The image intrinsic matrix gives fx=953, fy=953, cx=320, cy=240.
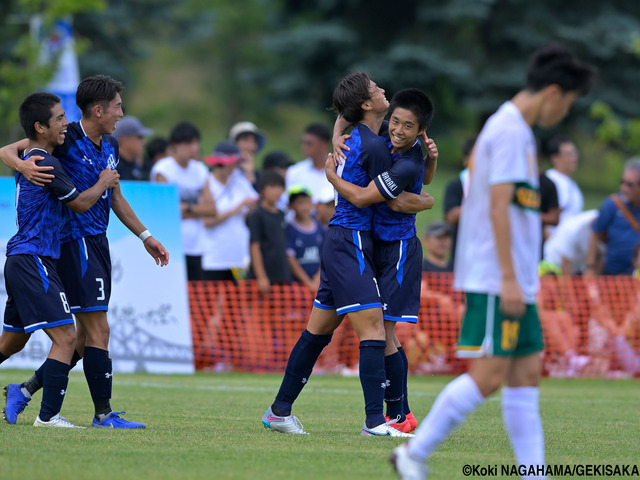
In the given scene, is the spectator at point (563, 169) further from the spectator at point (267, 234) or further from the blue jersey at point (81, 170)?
the blue jersey at point (81, 170)

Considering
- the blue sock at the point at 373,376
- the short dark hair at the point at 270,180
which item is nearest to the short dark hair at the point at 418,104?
the blue sock at the point at 373,376

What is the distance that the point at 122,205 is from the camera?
6.77 m

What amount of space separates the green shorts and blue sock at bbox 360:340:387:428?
1.67 metres

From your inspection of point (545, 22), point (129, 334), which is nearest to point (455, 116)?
point (545, 22)

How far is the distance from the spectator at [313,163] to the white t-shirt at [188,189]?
1.38 m

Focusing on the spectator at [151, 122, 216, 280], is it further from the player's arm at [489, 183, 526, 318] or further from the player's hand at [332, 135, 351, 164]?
the player's arm at [489, 183, 526, 318]

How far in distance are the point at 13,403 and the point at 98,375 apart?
670 millimetres

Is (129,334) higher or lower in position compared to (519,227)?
lower

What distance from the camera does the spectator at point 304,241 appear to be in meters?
11.9

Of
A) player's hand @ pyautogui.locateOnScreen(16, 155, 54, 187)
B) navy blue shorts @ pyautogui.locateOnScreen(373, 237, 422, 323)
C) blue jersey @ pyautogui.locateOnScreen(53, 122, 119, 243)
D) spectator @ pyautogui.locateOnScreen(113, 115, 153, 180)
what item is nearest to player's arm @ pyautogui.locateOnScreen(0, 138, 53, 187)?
player's hand @ pyautogui.locateOnScreen(16, 155, 54, 187)

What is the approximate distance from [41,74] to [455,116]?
1676 cm

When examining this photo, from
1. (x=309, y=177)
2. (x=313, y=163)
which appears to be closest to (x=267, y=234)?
(x=309, y=177)

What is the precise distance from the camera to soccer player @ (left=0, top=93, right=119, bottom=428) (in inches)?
242

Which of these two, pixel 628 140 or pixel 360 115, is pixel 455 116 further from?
pixel 360 115
